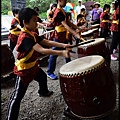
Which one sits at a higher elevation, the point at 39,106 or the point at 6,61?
the point at 6,61

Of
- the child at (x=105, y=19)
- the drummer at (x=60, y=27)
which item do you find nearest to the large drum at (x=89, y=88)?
the drummer at (x=60, y=27)

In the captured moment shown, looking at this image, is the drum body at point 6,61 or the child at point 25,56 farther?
the drum body at point 6,61

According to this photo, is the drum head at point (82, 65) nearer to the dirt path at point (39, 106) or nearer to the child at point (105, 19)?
the dirt path at point (39, 106)

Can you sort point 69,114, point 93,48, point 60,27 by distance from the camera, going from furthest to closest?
point 60,27, point 93,48, point 69,114

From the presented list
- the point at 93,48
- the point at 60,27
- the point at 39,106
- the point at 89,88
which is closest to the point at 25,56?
the point at 89,88

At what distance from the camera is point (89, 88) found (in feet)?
5.75

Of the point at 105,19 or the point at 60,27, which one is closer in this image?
the point at 60,27

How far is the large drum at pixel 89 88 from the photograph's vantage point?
174cm

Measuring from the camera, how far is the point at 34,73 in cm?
209

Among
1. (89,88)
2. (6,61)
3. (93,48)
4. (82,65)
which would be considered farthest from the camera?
(6,61)

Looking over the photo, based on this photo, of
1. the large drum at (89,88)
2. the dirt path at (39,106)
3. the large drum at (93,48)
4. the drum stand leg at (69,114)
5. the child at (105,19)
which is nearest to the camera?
the large drum at (89,88)

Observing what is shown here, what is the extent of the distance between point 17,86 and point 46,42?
21.4 inches

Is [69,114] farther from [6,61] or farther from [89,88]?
[6,61]

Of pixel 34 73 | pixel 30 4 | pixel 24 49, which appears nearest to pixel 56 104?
pixel 34 73
